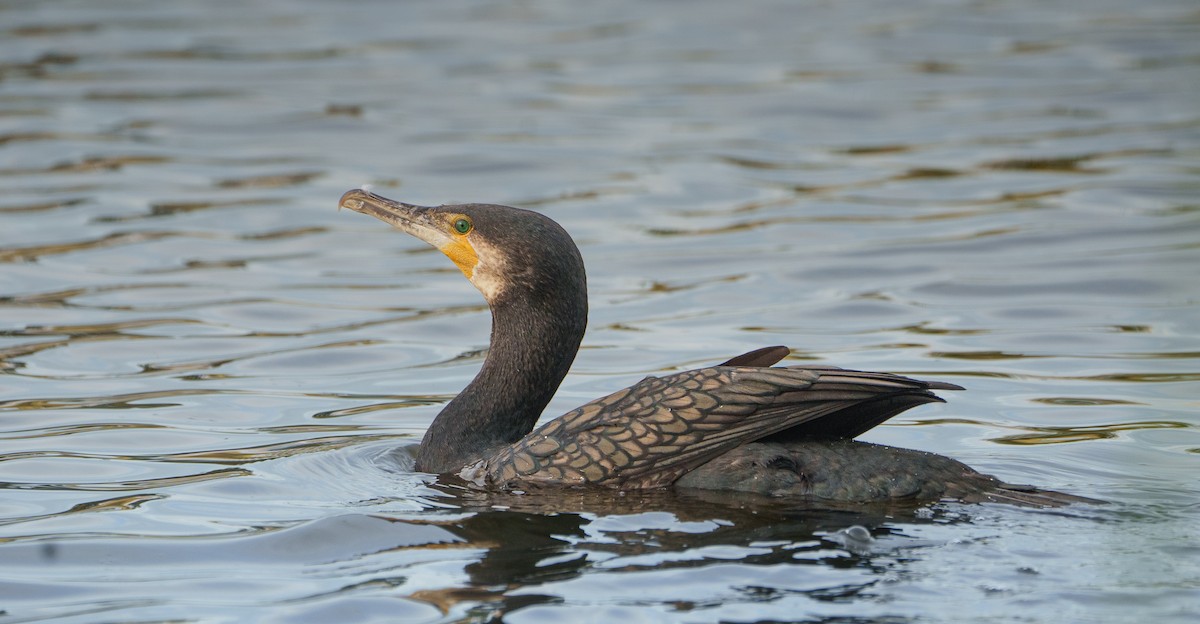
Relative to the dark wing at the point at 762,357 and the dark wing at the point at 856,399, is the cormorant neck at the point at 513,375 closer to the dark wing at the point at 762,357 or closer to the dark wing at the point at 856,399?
the dark wing at the point at 762,357

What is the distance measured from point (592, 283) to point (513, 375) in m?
3.92

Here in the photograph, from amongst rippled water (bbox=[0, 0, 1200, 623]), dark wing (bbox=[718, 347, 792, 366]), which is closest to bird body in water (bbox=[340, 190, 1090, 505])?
dark wing (bbox=[718, 347, 792, 366])

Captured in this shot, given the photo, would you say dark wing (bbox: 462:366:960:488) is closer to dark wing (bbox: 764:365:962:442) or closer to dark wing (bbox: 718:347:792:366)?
dark wing (bbox: 764:365:962:442)

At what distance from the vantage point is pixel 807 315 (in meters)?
9.66

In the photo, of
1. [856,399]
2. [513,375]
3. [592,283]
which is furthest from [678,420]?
[592,283]

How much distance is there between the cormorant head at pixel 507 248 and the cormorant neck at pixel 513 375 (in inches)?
1.0

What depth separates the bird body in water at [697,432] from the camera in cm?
575

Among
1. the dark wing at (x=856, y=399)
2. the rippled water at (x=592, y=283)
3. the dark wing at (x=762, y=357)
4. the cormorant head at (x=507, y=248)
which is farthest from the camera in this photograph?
the cormorant head at (x=507, y=248)

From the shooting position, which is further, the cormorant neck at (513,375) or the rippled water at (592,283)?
the cormorant neck at (513,375)

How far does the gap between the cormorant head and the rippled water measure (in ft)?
2.87

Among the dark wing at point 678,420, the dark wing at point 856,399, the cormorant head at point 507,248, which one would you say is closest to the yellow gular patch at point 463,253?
the cormorant head at point 507,248

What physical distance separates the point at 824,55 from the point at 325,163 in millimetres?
6525

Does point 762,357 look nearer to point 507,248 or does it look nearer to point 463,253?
point 507,248

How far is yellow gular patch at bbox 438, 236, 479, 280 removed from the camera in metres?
6.84
